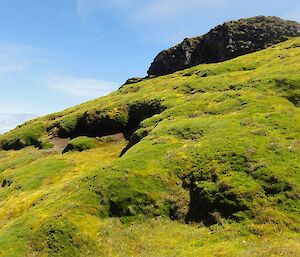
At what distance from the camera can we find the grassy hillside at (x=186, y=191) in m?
49.8

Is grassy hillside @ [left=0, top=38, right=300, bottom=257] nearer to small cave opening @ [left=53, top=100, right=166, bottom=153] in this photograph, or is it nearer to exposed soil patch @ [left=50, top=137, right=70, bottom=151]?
small cave opening @ [left=53, top=100, right=166, bottom=153]

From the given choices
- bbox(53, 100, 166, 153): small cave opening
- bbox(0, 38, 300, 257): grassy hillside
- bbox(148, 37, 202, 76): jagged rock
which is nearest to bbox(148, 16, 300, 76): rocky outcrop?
bbox(148, 37, 202, 76): jagged rock

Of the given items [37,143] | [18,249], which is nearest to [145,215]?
[18,249]

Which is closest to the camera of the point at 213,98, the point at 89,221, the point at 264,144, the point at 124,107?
the point at 89,221

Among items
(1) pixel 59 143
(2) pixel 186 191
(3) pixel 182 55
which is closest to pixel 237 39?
(3) pixel 182 55

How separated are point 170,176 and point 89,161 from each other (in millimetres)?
38732

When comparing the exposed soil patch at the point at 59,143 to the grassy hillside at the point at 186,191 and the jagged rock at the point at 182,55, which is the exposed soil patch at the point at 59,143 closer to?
the grassy hillside at the point at 186,191

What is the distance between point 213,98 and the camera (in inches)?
3794

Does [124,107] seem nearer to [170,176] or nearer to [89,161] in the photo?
[89,161]

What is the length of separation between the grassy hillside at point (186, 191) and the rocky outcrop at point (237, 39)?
77.5m

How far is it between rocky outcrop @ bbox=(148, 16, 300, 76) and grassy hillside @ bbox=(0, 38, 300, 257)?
77.5 m

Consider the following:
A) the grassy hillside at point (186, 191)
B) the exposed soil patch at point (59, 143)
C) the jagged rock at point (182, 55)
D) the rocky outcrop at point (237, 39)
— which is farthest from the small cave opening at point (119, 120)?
the jagged rock at point (182, 55)

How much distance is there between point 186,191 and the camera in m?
60.2

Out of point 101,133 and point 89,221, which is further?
point 101,133
